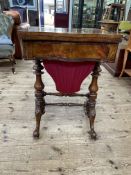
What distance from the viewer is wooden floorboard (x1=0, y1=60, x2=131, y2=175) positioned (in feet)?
4.93

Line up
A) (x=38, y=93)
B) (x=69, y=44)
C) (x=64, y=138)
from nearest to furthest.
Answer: (x=69, y=44), (x=38, y=93), (x=64, y=138)

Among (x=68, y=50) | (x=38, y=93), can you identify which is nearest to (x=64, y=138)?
(x=38, y=93)

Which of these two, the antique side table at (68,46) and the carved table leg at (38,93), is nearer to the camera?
the antique side table at (68,46)

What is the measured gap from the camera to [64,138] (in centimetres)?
182

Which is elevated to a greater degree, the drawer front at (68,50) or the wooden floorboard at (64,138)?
the drawer front at (68,50)

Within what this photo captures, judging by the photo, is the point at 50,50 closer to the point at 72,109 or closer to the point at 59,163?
the point at 59,163

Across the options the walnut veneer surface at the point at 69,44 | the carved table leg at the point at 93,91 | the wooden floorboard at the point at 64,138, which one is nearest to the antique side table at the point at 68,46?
the walnut veneer surface at the point at 69,44

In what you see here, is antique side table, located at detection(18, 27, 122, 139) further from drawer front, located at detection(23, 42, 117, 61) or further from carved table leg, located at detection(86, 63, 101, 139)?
carved table leg, located at detection(86, 63, 101, 139)

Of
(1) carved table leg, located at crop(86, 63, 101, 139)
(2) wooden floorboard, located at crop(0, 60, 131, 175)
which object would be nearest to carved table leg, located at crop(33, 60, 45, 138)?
(2) wooden floorboard, located at crop(0, 60, 131, 175)

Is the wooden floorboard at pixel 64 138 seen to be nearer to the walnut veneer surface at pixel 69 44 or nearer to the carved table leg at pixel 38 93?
the carved table leg at pixel 38 93

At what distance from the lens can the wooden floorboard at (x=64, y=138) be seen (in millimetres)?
1503

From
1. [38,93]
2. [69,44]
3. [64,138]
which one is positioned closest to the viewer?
[69,44]

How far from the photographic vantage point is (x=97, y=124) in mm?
2045

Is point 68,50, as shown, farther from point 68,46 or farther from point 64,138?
point 64,138
